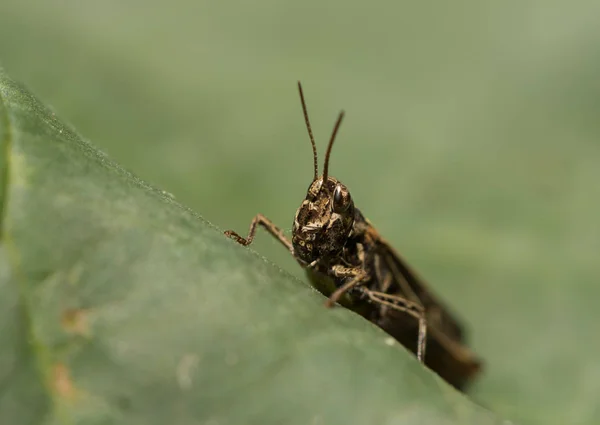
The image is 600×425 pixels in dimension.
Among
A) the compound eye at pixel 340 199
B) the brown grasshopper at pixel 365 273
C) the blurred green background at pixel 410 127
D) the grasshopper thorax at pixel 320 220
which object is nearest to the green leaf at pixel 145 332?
the brown grasshopper at pixel 365 273

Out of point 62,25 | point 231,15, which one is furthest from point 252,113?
point 62,25

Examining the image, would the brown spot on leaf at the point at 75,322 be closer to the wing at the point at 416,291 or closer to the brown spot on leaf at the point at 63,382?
the brown spot on leaf at the point at 63,382

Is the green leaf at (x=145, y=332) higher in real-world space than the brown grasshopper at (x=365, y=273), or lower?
higher

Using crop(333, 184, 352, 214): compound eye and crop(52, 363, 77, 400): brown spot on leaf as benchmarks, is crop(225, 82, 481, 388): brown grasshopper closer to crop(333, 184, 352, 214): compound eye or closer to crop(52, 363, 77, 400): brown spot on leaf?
crop(333, 184, 352, 214): compound eye

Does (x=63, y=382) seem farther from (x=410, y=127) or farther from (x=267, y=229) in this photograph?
(x=410, y=127)

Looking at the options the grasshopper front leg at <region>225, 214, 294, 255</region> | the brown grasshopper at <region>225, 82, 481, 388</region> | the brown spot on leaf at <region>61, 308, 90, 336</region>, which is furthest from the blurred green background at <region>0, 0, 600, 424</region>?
the brown spot on leaf at <region>61, 308, 90, 336</region>

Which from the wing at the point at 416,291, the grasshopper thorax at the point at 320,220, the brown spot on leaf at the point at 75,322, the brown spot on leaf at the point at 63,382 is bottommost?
the wing at the point at 416,291

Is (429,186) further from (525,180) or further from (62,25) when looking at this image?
(62,25)

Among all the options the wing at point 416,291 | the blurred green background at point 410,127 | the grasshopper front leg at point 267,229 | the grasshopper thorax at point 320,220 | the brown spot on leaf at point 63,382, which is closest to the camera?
the brown spot on leaf at point 63,382

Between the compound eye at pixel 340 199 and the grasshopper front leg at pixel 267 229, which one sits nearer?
the compound eye at pixel 340 199
